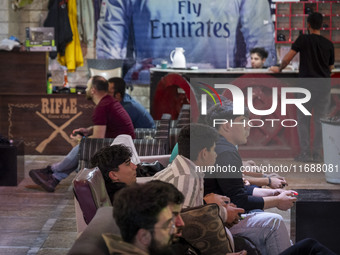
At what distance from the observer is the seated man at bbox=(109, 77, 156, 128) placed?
6.16 meters

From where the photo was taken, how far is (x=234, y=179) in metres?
3.33

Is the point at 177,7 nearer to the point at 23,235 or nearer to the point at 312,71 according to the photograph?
the point at 312,71

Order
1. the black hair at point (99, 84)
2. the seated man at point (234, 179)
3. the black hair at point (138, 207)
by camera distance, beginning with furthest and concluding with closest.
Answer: the black hair at point (99, 84)
the seated man at point (234, 179)
the black hair at point (138, 207)

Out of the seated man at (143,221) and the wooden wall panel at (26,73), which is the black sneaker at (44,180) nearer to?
the wooden wall panel at (26,73)

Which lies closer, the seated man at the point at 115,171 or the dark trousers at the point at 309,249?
the dark trousers at the point at 309,249

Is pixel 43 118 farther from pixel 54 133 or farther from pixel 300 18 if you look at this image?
pixel 300 18

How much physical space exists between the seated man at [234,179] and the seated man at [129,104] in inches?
98.6

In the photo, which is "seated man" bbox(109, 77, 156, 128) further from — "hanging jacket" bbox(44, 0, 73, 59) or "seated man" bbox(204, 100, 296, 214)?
"hanging jacket" bbox(44, 0, 73, 59)

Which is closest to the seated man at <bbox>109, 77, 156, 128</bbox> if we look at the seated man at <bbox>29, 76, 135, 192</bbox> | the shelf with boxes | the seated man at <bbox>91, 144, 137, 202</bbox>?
the seated man at <bbox>29, 76, 135, 192</bbox>

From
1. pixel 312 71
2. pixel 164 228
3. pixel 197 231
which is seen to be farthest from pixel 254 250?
pixel 312 71

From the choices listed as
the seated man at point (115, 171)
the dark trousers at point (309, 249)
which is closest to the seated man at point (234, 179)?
the seated man at point (115, 171)

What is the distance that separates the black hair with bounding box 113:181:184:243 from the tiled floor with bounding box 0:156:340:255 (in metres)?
2.24

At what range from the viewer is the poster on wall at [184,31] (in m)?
9.34

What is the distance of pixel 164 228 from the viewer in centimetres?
212
